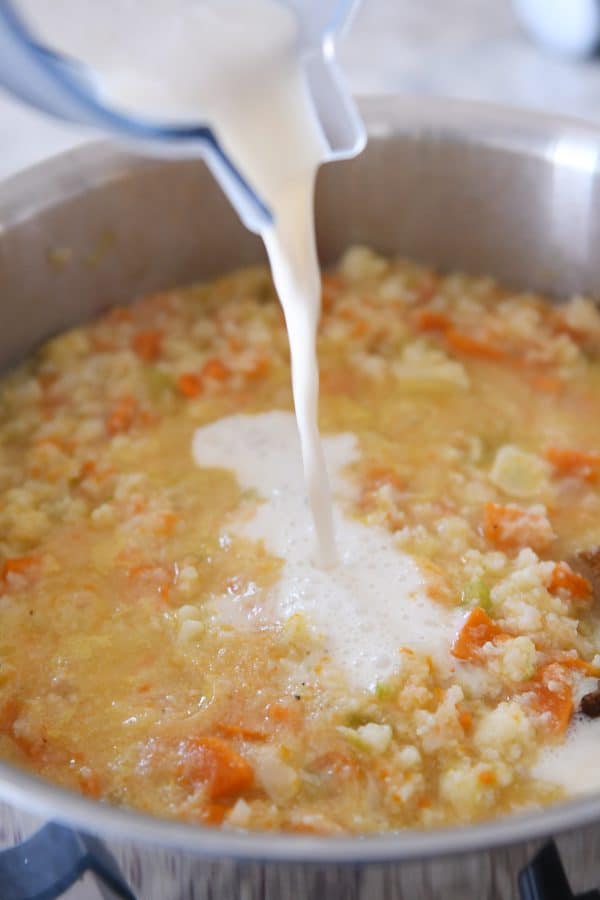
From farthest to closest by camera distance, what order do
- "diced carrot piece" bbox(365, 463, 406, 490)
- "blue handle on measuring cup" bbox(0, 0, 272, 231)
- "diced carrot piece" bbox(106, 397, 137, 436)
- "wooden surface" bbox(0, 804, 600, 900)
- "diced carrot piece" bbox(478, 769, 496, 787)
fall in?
1. "diced carrot piece" bbox(106, 397, 137, 436)
2. "diced carrot piece" bbox(365, 463, 406, 490)
3. "diced carrot piece" bbox(478, 769, 496, 787)
4. "blue handle on measuring cup" bbox(0, 0, 272, 231)
5. "wooden surface" bbox(0, 804, 600, 900)

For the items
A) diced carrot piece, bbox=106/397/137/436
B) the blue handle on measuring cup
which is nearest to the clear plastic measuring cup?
the blue handle on measuring cup

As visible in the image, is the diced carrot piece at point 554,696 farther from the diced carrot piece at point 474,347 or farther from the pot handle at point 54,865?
the diced carrot piece at point 474,347

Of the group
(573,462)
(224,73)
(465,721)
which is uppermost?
(224,73)

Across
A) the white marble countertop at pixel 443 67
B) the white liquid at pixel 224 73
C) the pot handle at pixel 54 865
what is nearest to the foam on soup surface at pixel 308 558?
the pot handle at pixel 54 865

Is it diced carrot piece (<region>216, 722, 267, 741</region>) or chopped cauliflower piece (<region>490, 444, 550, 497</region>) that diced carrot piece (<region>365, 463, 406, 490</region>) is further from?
diced carrot piece (<region>216, 722, 267, 741</region>)

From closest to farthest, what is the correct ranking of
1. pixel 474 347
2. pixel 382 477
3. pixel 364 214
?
pixel 382 477
pixel 474 347
pixel 364 214

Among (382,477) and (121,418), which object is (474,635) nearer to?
(382,477)

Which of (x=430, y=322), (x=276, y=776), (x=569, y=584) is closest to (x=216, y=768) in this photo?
(x=276, y=776)

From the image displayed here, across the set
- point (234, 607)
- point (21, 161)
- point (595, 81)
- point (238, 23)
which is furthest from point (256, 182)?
point (595, 81)
